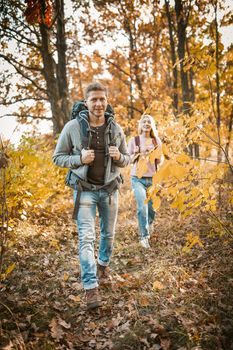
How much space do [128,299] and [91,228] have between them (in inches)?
34.5

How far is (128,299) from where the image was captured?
10.5 ft

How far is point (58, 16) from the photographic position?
8.62 m

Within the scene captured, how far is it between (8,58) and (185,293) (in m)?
8.60

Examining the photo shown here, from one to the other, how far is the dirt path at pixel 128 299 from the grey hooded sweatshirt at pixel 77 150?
1336 mm

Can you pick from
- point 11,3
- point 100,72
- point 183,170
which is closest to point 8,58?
point 11,3

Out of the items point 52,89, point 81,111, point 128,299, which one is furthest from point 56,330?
point 52,89

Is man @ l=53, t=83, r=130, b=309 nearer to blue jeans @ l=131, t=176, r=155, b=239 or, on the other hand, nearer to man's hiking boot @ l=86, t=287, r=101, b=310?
man's hiking boot @ l=86, t=287, r=101, b=310

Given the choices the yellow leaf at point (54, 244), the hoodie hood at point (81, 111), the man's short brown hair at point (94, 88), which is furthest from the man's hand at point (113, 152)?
the yellow leaf at point (54, 244)

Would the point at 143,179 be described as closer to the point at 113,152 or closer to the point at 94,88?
the point at 113,152

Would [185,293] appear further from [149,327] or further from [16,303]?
[16,303]

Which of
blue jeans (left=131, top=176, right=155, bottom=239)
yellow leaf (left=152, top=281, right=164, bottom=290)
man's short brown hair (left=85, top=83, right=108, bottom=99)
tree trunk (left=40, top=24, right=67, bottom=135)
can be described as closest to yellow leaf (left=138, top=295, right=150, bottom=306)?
yellow leaf (left=152, top=281, right=164, bottom=290)

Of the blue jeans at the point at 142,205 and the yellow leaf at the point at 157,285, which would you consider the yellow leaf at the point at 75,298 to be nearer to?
the yellow leaf at the point at 157,285

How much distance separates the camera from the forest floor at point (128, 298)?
2.40 meters

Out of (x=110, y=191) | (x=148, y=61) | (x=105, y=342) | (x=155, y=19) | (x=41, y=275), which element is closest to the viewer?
(x=105, y=342)
